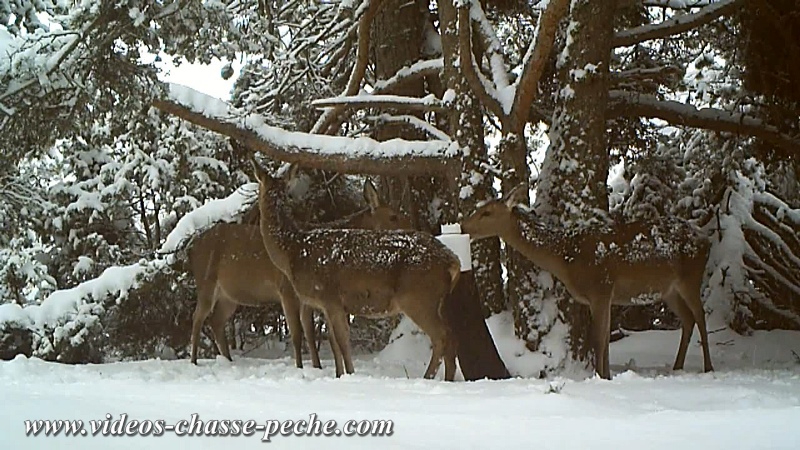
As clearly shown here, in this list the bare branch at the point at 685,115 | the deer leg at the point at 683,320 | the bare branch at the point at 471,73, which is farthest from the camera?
the bare branch at the point at 685,115

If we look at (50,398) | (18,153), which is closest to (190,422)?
(50,398)

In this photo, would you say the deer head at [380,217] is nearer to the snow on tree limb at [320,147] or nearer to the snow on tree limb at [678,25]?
the snow on tree limb at [320,147]

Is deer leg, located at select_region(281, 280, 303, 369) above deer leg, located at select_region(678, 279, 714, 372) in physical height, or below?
below

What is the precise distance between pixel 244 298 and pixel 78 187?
22.7 feet

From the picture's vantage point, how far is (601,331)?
8.09 metres

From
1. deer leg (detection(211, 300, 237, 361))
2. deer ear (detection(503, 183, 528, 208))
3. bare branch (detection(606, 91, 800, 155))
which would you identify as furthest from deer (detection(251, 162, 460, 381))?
bare branch (detection(606, 91, 800, 155))

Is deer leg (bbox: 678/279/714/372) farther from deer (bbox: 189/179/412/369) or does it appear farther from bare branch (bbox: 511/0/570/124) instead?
deer (bbox: 189/179/412/369)

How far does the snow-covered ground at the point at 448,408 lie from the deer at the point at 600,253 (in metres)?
1.31

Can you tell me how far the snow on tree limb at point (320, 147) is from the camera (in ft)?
29.4

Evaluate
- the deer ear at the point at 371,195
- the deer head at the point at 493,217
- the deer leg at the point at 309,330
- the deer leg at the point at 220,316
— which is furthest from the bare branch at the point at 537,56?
the deer leg at the point at 220,316

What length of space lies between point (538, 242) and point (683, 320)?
226 centimetres

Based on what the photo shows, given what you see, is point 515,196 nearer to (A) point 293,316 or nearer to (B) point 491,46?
(B) point 491,46

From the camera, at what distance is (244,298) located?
32.8 feet

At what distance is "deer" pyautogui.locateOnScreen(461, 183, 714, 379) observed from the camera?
8273 mm
